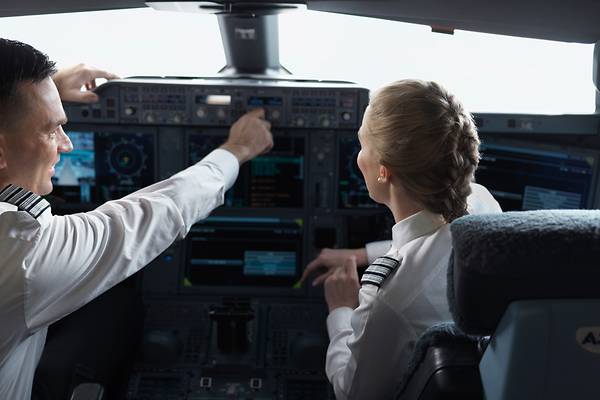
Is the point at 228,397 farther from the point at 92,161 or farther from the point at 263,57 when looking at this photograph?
the point at 263,57

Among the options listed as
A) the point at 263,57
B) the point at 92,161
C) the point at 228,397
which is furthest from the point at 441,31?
the point at 228,397

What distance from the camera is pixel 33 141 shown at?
5.04 feet

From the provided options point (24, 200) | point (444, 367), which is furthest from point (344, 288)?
point (24, 200)

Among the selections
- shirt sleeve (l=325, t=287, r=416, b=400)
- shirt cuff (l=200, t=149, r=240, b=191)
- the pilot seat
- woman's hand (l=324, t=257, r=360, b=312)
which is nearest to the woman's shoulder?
woman's hand (l=324, t=257, r=360, b=312)

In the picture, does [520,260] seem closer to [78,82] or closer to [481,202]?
[481,202]

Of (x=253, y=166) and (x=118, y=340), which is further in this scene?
(x=253, y=166)

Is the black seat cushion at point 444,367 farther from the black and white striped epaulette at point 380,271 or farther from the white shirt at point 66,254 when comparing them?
the white shirt at point 66,254

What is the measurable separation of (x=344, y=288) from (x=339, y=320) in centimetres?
12

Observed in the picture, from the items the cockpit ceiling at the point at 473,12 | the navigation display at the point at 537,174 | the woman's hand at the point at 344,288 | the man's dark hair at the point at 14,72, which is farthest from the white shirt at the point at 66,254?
the navigation display at the point at 537,174

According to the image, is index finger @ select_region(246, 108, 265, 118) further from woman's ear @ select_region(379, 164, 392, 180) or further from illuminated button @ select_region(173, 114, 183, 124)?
woman's ear @ select_region(379, 164, 392, 180)

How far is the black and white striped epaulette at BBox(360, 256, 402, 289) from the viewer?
153 centimetres

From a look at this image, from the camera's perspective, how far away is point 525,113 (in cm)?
261

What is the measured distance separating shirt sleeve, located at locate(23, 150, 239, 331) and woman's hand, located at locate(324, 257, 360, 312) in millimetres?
465

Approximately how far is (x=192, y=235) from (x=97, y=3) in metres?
1.05
